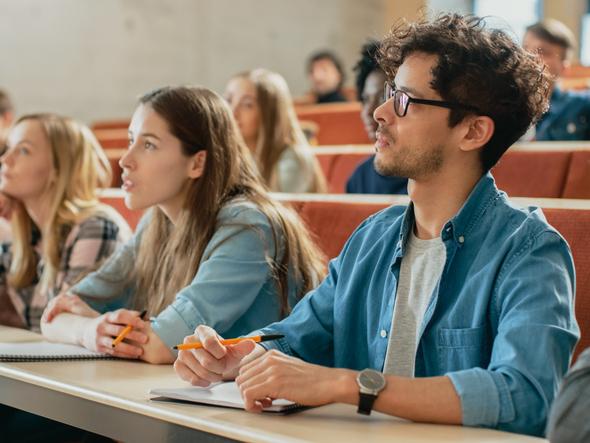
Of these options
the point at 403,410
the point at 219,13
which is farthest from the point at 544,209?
the point at 219,13

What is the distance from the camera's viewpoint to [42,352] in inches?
76.5

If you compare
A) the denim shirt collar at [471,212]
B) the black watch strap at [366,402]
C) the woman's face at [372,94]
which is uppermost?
the woman's face at [372,94]

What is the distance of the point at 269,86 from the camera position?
4000mm

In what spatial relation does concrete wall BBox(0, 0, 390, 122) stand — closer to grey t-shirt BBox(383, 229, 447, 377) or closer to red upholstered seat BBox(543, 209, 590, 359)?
red upholstered seat BBox(543, 209, 590, 359)

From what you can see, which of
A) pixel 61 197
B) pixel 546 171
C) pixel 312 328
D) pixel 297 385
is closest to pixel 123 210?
pixel 61 197

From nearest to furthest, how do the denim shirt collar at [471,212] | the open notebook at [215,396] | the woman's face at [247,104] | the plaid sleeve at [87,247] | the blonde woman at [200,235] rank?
the open notebook at [215,396], the denim shirt collar at [471,212], the blonde woman at [200,235], the plaid sleeve at [87,247], the woman's face at [247,104]

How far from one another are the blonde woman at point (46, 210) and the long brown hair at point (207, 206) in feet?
1.52

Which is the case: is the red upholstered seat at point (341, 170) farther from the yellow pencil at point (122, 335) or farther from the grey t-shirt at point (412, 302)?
the grey t-shirt at point (412, 302)

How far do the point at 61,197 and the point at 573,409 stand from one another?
193cm

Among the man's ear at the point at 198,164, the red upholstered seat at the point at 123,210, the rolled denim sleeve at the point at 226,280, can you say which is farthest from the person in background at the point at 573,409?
the red upholstered seat at the point at 123,210

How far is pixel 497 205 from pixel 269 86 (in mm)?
2504

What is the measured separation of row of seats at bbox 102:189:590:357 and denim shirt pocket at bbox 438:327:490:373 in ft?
1.03

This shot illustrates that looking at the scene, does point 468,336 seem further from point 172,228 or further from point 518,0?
point 518,0

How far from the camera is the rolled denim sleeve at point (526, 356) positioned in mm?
1343
